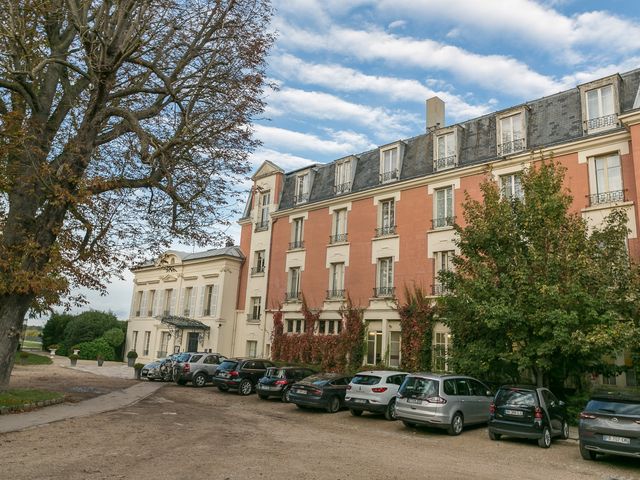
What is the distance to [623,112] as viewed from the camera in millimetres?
18391

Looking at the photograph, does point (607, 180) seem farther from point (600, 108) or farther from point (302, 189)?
point (302, 189)

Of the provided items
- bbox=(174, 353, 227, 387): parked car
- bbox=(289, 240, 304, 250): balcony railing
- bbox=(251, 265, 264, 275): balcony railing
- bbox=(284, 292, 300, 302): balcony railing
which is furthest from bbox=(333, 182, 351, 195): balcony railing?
bbox=(174, 353, 227, 387): parked car

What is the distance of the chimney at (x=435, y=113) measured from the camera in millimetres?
27562

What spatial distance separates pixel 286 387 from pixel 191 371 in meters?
7.35

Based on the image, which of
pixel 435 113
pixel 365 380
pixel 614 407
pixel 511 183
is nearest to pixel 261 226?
pixel 435 113

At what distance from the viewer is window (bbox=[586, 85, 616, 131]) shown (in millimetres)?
19469

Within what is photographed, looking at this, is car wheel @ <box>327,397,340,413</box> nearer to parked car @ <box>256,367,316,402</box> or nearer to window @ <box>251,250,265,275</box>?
parked car @ <box>256,367,316,402</box>

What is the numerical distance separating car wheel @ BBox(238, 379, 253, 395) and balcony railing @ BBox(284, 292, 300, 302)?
8349mm

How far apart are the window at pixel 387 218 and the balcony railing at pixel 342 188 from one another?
2923 millimetres

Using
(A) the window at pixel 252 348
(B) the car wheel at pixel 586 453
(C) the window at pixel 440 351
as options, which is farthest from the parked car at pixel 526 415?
(A) the window at pixel 252 348

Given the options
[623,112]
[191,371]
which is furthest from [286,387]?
[623,112]

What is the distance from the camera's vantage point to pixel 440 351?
2222 cm

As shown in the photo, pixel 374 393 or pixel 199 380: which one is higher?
pixel 374 393

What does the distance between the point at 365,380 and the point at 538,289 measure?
6294mm
